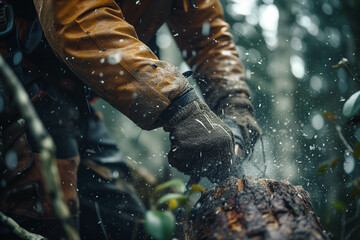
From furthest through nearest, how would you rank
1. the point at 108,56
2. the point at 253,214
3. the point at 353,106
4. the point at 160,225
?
1. the point at 108,56
2. the point at 353,106
3. the point at 253,214
4. the point at 160,225

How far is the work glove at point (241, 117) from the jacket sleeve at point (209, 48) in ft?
0.23

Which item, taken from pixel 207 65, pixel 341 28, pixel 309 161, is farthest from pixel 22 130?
pixel 341 28

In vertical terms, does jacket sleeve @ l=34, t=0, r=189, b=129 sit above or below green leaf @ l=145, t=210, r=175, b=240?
above

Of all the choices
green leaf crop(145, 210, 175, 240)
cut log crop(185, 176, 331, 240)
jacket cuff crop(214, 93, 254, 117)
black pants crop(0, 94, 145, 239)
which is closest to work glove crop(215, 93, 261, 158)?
jacket cuff crop(214, 93, 254, 117)

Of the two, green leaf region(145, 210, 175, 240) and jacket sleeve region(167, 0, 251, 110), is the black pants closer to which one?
jacket sleeve region(167, 0, 251, 110)

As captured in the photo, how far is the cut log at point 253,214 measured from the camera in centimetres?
79

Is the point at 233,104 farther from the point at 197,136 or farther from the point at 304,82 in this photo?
the point at 304,82

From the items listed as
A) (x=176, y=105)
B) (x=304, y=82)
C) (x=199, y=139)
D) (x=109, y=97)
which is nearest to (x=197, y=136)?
(x=199, y=139)

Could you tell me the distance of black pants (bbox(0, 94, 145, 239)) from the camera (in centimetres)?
178

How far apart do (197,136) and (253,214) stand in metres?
0.49

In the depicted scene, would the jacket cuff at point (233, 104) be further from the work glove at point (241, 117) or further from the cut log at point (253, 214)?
the cut log at point (253, 214)

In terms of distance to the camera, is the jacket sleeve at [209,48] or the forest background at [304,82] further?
the forest background at [304,82]

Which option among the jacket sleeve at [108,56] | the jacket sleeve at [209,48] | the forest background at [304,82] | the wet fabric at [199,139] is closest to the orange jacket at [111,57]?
the jacket sleeve at [108,56]

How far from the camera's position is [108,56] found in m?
1.18
